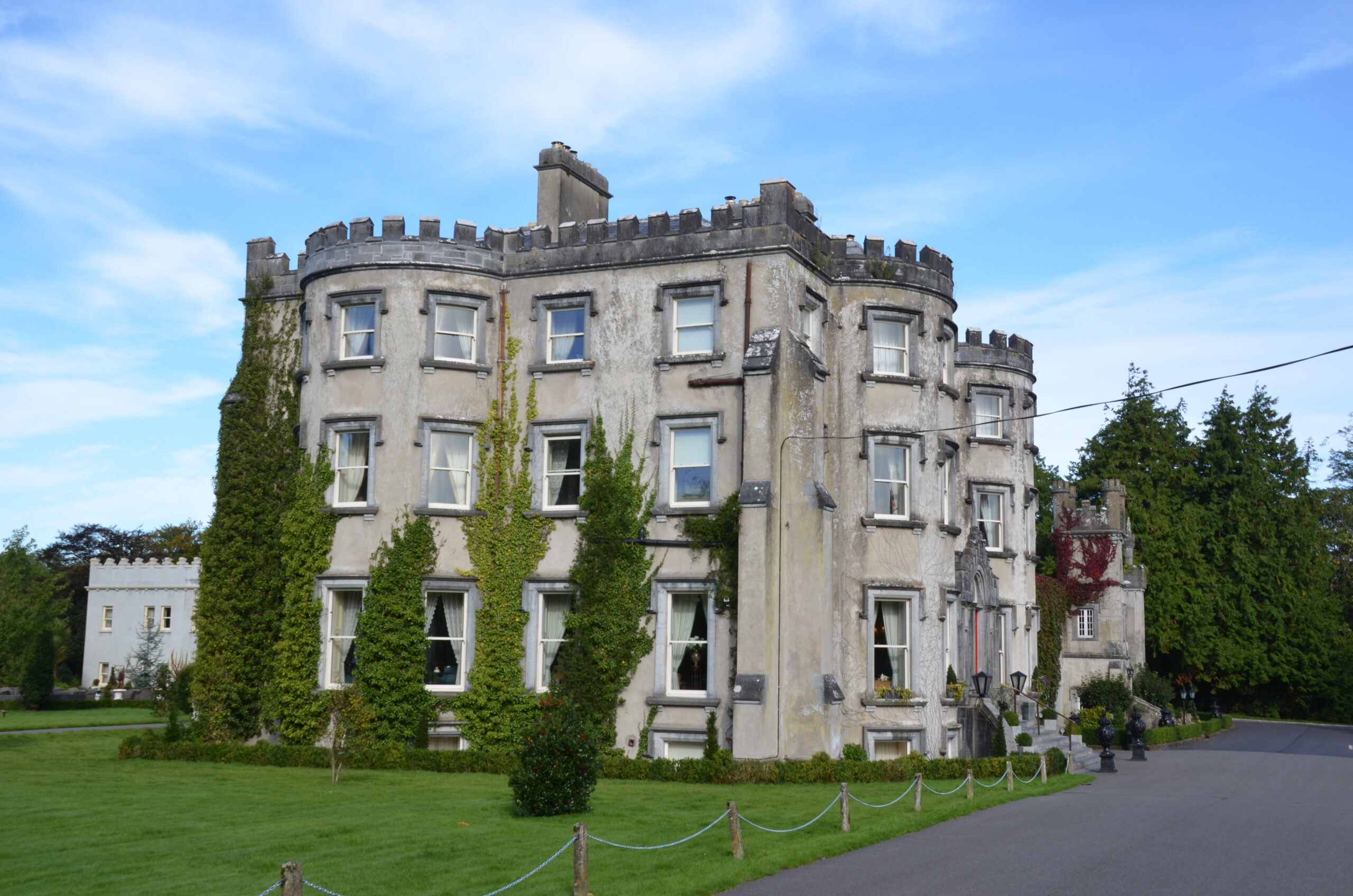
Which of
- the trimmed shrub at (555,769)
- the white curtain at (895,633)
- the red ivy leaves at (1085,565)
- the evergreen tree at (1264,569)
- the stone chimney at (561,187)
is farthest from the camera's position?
the evergreen tree at (1264,569)

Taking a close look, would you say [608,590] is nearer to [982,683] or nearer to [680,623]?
[680,623]

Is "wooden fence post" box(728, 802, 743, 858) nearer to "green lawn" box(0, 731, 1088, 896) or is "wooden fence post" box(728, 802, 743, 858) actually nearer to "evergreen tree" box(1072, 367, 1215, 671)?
"green lawn" box(0, 731, 1088, 896)

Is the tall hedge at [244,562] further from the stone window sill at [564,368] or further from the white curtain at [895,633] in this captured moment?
the white curtain at [895,633]

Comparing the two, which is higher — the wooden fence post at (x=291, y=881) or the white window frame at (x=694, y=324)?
the white window frame at (x=694, y=324)

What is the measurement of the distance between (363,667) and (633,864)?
13.7 metres

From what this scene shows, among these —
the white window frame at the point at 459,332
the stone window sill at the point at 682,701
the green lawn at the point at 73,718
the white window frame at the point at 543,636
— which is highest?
the white window frame at the point at 459,332

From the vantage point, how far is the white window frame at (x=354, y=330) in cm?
2880

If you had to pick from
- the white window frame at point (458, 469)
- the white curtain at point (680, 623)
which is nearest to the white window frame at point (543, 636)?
the white curtain at point (680, 623)

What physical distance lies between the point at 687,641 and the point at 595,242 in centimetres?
980

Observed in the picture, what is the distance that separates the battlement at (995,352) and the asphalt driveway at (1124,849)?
652 inches

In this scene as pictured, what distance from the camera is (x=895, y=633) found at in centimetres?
2869

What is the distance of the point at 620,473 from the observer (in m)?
27.7

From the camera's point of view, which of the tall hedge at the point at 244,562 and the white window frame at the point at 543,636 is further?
the tall hedge at the point at 244,562

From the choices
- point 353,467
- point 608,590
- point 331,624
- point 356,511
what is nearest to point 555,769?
point 608,590
